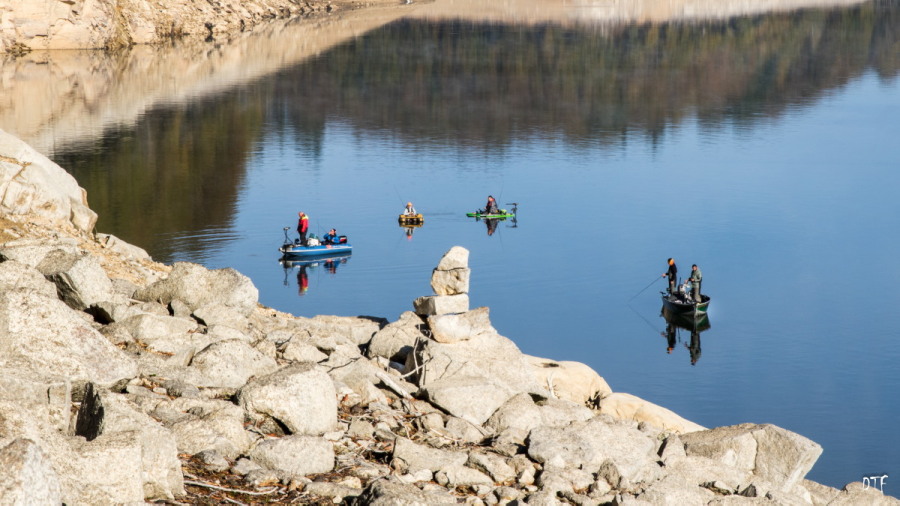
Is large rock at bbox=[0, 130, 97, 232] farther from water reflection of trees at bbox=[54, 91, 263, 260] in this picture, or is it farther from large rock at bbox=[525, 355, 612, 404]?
water reflection of trees at bbox=[54, 91, 263, 260]

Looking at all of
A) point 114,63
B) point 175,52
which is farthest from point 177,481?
point 175,52

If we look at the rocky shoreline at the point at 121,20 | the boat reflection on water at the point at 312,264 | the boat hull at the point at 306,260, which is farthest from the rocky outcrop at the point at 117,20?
the boat reflection on water at the point at 312,264

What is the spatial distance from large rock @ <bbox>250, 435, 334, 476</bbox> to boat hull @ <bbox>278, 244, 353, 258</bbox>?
40.2 metres

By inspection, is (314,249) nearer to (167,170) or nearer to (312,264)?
(312,264)

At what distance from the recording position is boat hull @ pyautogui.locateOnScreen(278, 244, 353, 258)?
167ft

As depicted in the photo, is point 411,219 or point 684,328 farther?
point 411,219

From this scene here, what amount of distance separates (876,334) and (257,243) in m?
28.0

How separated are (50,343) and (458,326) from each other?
7281 millimetres

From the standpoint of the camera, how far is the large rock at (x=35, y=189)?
2400 cm

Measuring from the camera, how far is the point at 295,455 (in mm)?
10625

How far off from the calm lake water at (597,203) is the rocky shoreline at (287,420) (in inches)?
591

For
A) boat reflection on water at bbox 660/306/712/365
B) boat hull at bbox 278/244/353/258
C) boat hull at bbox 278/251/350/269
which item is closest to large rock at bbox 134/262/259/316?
boat reflection on water at bbox 660/306/712/365

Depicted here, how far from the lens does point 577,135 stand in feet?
282

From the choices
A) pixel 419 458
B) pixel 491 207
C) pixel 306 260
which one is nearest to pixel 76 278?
pixel 419 458
